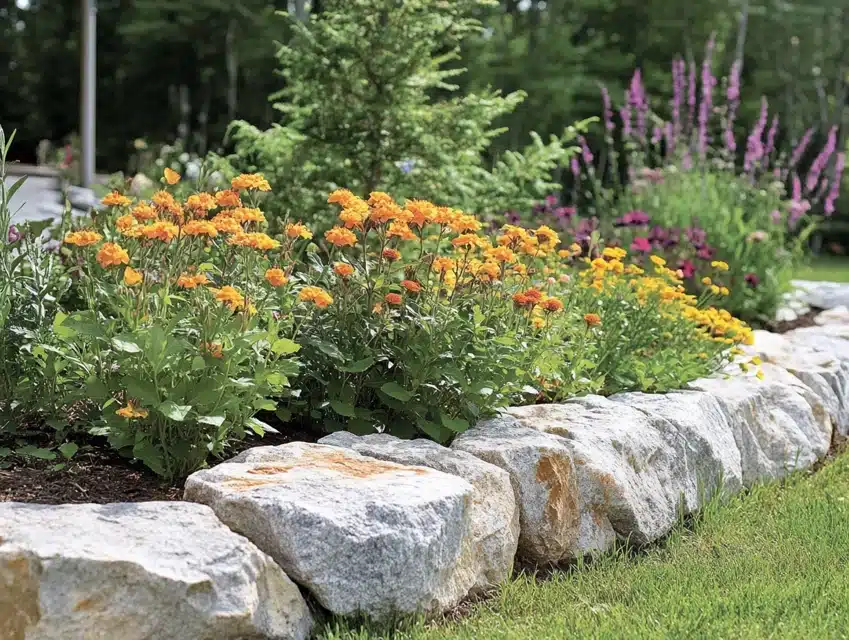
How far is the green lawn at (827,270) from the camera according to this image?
1302 cm

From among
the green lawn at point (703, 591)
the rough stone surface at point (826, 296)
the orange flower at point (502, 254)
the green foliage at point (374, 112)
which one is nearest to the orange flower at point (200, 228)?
the orange flower at point (502, 254)

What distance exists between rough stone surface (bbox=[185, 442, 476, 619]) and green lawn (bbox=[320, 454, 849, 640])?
10 centimetres

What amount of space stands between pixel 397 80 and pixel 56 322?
3.46 m

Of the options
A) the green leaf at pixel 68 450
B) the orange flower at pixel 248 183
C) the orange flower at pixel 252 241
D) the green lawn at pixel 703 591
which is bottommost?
the green lawn at pixel 703 591

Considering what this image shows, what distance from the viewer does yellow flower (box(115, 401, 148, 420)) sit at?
2701 mm

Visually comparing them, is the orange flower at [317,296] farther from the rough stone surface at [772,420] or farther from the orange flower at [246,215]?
the rough stone surface at [772,420]

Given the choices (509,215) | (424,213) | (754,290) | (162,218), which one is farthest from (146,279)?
(754,290)

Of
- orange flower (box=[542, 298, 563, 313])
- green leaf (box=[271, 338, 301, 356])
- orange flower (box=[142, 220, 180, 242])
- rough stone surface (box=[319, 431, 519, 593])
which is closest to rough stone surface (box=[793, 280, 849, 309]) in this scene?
orange flower (box=[542, 298, 563, 313])

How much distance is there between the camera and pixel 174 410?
2.70m

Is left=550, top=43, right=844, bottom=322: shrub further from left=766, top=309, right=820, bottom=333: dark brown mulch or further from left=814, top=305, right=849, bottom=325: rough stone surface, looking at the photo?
left=814, top=305, right=849, bottom=325: rough stone surface

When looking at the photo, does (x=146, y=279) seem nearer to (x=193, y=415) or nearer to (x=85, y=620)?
(x=193, y=415)

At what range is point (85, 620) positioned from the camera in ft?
7.38

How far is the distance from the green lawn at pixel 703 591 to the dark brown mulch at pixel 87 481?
72 centimetres

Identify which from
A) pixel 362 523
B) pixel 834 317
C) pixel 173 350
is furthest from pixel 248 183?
pixel 834 317
